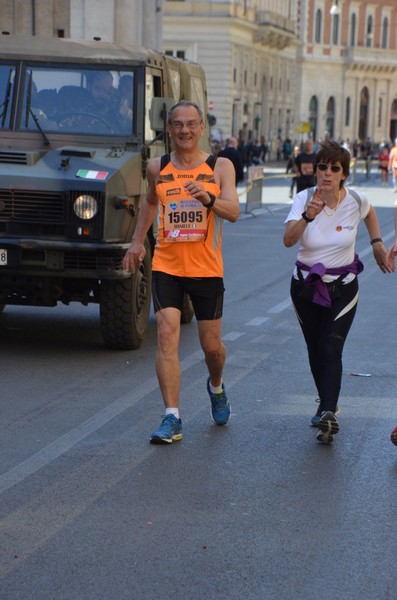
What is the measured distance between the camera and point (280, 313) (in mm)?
13844

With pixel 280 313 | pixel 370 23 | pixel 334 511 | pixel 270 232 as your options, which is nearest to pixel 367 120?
pixel 370 23

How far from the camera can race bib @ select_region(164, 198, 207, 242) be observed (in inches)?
295

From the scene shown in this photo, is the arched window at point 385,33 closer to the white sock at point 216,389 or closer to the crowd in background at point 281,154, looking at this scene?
the crowd in background at point 281,154

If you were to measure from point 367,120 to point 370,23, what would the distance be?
7.70 m

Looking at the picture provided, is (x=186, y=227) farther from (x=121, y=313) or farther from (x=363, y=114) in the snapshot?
(x=363, y=114)

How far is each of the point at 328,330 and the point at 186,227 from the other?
1.01 meters

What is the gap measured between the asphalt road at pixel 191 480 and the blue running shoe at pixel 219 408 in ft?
0.25

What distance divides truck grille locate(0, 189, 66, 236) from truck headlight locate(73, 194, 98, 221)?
0.11m

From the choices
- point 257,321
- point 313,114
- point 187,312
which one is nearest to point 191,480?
point 187,312

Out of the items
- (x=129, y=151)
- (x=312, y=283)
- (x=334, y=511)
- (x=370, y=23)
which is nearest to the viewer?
(x=334, y=511)

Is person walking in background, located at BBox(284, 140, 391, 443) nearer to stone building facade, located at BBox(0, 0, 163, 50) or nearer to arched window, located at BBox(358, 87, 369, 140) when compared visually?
stone building facade, located at BBox(0, 0, 163, 50)

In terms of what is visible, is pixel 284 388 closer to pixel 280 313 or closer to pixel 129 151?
pixel 129 151

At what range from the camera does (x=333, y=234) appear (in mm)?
7660

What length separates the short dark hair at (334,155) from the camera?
7496 mm
